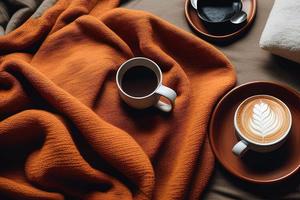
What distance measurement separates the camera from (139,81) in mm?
765

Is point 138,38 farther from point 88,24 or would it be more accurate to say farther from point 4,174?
point 4,174

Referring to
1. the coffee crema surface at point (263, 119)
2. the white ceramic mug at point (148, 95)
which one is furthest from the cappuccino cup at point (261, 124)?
the white ceramic mug at point (148, 95)

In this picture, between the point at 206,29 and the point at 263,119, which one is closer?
the point at 263,119

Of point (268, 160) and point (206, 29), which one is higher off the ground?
point (206, 29)

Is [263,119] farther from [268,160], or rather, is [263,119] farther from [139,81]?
[139,81]

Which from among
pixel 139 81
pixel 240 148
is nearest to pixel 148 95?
pixel 139 81

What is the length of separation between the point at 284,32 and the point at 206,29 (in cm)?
15

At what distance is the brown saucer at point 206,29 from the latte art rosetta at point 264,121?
6.1 inches

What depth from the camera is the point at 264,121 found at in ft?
2.37

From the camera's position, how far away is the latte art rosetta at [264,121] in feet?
2.35

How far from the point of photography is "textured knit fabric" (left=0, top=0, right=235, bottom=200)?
718mm

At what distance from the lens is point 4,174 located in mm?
751

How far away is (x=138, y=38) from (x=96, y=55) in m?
0.08

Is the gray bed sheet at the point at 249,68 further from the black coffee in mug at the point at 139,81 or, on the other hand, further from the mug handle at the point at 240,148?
the black coffee in mug at the point at 139,81
